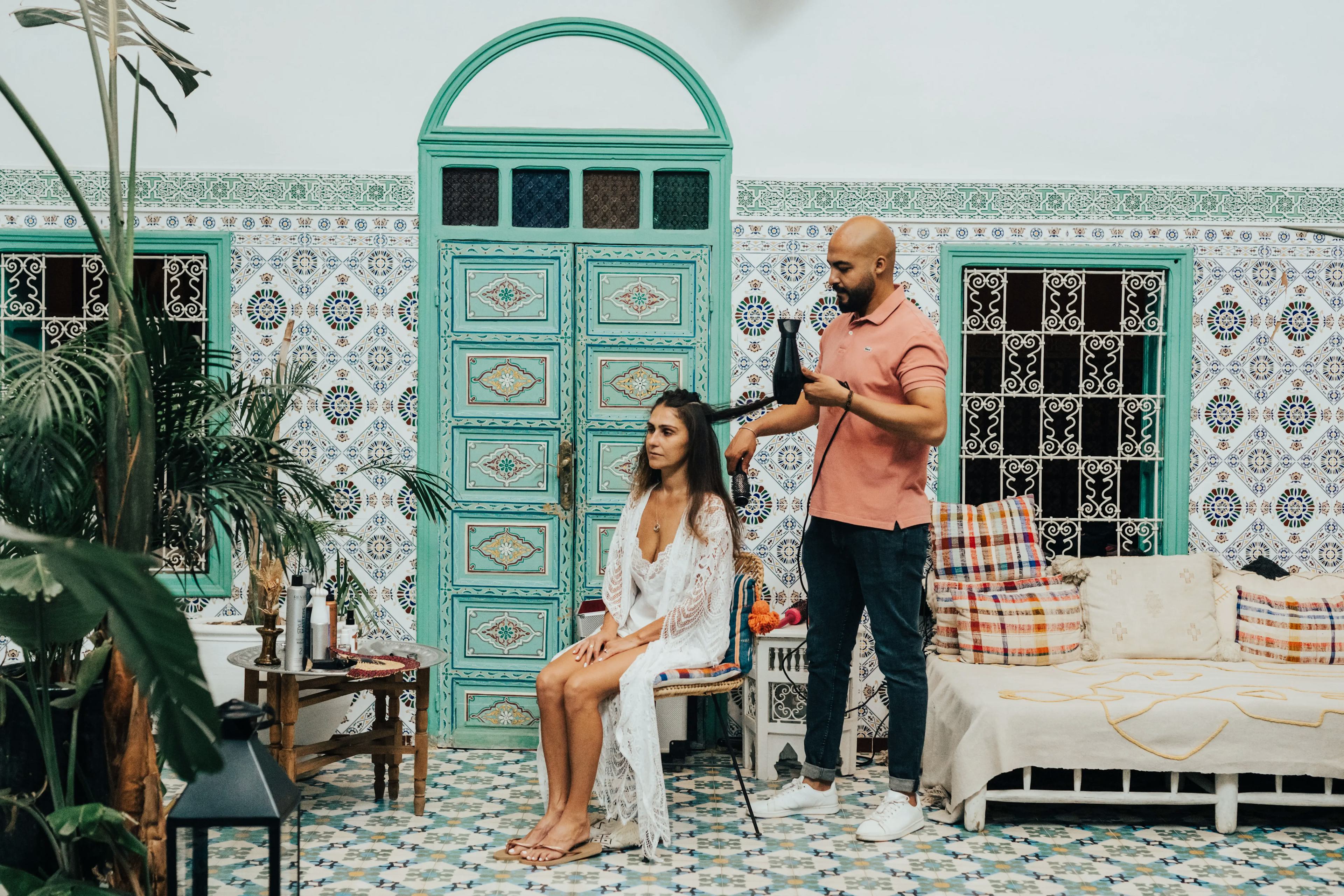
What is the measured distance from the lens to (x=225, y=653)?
4.84 m

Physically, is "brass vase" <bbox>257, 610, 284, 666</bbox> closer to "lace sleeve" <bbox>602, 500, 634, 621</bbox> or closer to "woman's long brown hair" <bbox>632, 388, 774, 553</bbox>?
"lace sleeve" <bbox>602, 500, 634, 621</bbox>

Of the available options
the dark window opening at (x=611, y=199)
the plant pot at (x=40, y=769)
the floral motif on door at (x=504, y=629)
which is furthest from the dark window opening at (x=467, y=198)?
the plant pot at (x=40, y=769)

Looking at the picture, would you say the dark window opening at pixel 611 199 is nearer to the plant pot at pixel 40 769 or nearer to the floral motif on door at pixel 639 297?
the floral motif on door at pixel 639 297

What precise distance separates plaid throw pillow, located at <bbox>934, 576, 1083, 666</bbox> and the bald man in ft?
2.57

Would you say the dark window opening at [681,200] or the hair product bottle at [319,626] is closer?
the hair product bottle at [319,626]

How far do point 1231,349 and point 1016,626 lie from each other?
178cm

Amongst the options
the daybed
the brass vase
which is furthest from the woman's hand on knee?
the daybed

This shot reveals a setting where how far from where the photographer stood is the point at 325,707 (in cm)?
472

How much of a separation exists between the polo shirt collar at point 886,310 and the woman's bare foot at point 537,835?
79.4 inches

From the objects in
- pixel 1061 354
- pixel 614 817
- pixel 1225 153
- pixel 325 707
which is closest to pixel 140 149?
pixel 325 707

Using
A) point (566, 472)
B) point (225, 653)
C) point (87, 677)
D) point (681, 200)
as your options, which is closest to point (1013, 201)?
point (681, 200)

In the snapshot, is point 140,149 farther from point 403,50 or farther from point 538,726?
point 538,726

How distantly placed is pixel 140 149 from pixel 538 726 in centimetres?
326

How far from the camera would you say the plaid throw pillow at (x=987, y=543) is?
5.04 m
